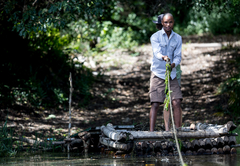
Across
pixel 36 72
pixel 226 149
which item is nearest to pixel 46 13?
pixel 36 72

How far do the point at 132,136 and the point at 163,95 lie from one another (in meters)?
0.97

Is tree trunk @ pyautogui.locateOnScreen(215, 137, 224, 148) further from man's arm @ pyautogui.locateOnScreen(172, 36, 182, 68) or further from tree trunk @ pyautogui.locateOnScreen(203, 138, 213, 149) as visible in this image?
man's arm @ pyautogui.locateOnScreen(172, 36, 182, 68)

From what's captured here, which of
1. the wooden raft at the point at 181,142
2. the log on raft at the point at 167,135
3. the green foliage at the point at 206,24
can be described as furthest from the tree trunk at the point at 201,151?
the green foliage at the point at 206,24

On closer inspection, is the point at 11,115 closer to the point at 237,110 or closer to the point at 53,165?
the point at 53,165

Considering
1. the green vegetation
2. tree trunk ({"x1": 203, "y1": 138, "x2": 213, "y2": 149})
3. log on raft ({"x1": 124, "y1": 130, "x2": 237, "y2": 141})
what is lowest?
tree trunk ({"x1": 203, "y1": 138, "x2": 213, "y2": 149})

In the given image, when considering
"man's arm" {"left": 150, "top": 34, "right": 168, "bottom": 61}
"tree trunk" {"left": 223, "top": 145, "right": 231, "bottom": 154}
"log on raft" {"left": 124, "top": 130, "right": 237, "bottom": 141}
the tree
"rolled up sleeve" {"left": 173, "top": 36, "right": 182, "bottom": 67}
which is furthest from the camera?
the tree

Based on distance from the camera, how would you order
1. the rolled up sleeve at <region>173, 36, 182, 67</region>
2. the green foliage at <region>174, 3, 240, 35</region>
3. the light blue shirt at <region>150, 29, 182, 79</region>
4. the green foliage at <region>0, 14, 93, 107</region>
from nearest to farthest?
the rolled up sleeve at <region>173, 36, 182, 67</region> < the light blue shirt at <region>150, 29, 182, 79</region> < the green foliage at <region>0, 14, 93, 107</region> < the green foliage at <region>174, 3, 240, 35</region>

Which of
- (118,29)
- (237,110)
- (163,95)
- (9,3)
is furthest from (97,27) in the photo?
(163,95)

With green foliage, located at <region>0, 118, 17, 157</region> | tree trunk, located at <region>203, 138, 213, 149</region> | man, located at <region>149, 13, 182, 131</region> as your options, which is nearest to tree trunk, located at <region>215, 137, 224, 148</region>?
tree trunk, located at <region>203, 138, 213, 149</region>

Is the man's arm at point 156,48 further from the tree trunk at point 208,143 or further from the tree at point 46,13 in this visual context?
the tree at point 46,13

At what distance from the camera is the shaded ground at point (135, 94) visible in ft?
24.1

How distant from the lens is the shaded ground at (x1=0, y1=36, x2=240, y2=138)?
289 inches

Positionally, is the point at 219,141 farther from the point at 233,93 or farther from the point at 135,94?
the point at 135,94

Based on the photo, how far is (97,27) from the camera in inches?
437
